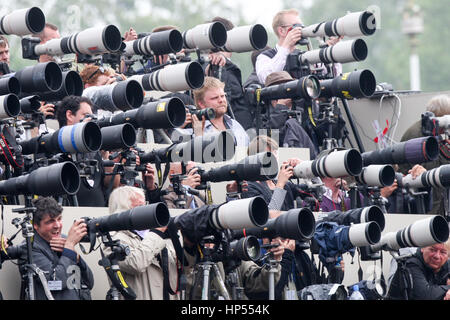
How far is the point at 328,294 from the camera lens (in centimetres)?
1032

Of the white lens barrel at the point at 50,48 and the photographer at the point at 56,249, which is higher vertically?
the white lens barrel at the point at 50,48

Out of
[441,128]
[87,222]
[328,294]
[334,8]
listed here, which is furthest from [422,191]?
[334,8]

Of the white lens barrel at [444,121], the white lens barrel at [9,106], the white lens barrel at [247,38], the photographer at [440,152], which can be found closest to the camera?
the white lens barrel at [9,106]

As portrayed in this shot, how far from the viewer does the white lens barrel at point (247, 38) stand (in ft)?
42.1

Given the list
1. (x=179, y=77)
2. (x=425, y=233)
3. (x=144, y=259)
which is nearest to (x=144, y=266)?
(x=144, y=259)

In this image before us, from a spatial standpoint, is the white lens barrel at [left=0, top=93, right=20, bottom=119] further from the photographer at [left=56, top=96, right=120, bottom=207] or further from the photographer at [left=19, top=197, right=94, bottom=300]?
the photographer at [left=56, top=96, right=120, bottom=207]

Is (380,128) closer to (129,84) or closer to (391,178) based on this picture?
(391,178)

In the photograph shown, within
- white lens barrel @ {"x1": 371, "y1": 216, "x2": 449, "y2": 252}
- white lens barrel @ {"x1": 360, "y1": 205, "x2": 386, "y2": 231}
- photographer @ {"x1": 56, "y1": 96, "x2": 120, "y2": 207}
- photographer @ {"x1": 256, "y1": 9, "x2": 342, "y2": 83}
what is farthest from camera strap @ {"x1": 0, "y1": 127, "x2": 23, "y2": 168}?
photographer @ {"x1": 256, "y1": 9, "x2": 342, "y2": 83}

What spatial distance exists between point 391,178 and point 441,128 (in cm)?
157

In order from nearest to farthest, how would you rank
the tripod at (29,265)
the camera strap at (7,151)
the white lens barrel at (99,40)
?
the tripod at (29,265)
the camera strap at (7,151)
the white lens barrel at (99,40)

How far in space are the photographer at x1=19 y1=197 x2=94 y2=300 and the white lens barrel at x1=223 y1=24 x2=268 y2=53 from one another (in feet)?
11.0

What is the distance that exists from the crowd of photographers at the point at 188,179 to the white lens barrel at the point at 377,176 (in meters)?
0.01

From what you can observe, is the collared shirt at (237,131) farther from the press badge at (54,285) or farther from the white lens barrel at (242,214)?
the press badge at (54,285)

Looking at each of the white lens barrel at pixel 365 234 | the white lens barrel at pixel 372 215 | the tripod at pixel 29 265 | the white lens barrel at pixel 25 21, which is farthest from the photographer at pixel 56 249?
the white lens barrel at pixel 372 215
